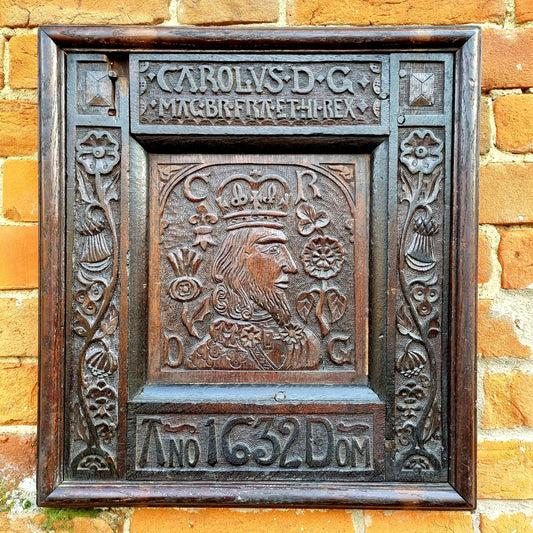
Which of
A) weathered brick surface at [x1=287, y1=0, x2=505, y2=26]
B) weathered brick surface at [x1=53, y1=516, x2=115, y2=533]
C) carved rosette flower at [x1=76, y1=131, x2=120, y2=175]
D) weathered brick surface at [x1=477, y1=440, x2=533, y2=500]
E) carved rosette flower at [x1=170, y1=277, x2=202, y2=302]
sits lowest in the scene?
weathered brick surface at [x1=53, y1=516, x2=115, y2=533]

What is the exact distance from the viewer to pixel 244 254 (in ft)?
2.63

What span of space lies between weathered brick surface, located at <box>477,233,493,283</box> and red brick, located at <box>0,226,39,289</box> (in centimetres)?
84

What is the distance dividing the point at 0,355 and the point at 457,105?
0.96 metres

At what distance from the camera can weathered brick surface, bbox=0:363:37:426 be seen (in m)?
0.80

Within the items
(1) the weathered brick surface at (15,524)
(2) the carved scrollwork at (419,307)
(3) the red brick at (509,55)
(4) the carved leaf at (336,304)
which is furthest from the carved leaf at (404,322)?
(1) the weathered brick surface at (15,524)

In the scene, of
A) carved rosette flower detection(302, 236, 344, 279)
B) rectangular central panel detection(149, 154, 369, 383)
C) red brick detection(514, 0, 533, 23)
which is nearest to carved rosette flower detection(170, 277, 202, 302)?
rectangular central panel detection(149, 154, 369, 383)

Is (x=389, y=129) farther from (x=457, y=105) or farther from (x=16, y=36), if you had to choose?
(x=16, y=36)

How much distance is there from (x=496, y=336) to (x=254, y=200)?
0.52 m

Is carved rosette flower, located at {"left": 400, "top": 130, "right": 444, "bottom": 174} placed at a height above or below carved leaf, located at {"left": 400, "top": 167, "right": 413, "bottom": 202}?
above

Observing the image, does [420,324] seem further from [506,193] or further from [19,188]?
[19,188]

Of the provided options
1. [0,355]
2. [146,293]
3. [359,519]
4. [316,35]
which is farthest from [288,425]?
[316,35]

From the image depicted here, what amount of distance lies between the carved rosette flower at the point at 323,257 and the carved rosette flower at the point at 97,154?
391 mm

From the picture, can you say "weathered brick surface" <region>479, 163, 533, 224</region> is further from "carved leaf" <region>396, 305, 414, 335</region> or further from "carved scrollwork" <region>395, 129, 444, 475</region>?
→ "carved leaf" <region>396, 305, 414, 335</region>

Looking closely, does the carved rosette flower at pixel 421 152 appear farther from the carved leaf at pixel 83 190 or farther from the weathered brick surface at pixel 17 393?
the weathered brick surface at pixel 17 393
